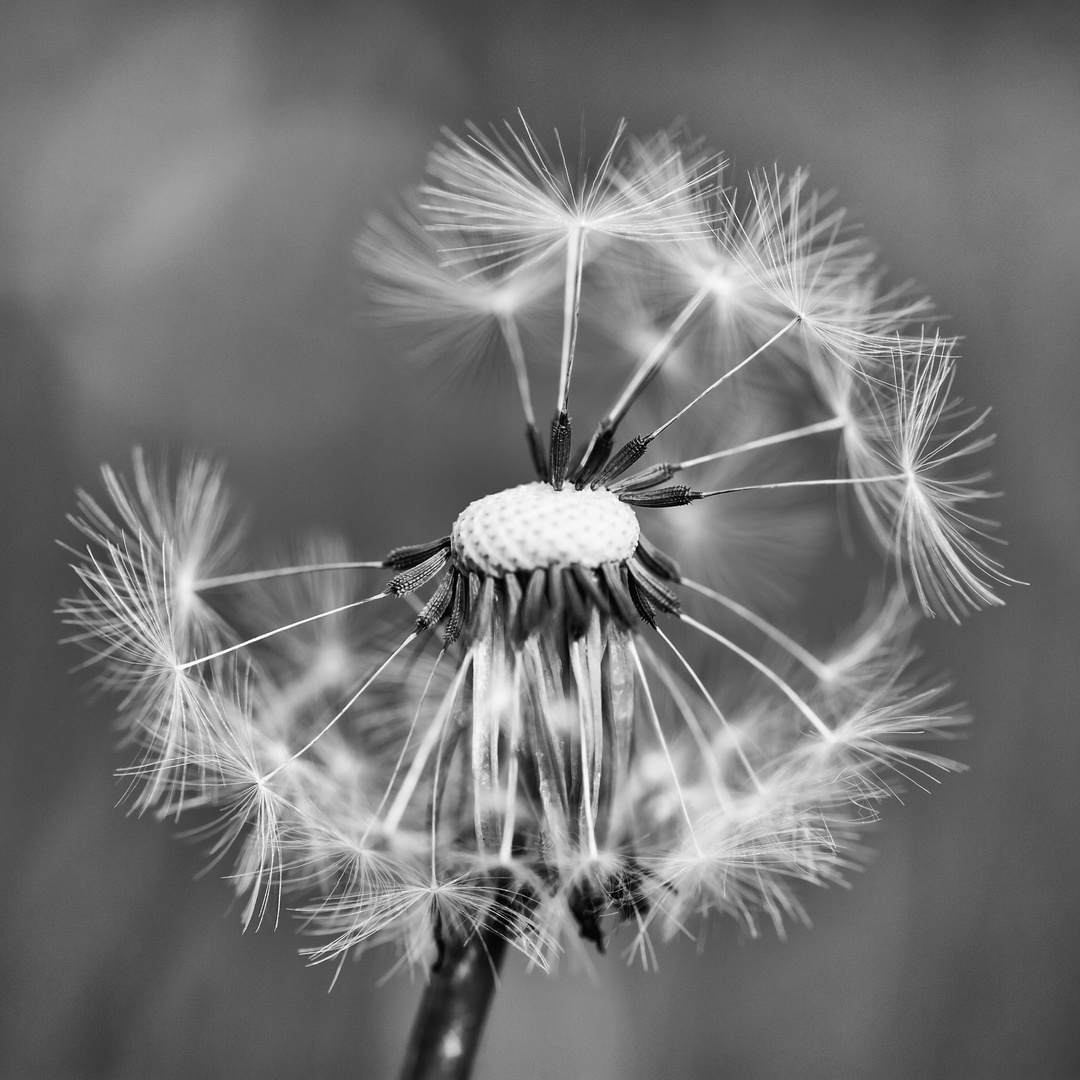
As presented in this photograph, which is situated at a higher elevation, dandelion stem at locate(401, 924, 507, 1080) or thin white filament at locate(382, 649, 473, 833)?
thin white filament at locate(382, 649, 473, 833)

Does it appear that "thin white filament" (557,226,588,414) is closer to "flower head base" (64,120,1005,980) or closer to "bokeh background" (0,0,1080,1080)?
"flower head base" (64,120,1005,980)

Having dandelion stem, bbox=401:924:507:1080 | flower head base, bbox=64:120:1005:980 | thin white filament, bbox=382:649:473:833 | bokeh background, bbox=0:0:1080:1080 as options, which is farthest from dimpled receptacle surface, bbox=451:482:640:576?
bokeh background, bbox=0:0:1080:1080

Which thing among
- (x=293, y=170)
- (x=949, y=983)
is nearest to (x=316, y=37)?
(x=293, y=170)

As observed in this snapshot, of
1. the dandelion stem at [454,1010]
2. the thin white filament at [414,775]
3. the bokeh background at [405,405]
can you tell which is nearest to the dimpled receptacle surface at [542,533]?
the thin white filament at [414,775]

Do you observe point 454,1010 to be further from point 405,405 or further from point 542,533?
point 405,405

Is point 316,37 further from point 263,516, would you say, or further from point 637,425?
point 637,425

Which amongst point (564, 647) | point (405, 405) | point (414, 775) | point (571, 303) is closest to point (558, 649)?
point (564, 647)

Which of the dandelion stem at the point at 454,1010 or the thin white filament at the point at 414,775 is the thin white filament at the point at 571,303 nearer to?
the thin white filament at the point at 414,775

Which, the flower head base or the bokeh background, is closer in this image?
the flower head base
